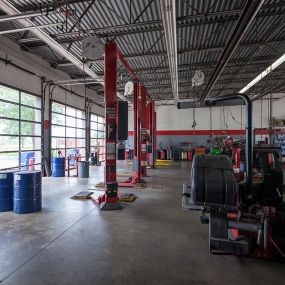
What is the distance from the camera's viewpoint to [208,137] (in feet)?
55.2

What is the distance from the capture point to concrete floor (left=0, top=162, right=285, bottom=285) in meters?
2.23

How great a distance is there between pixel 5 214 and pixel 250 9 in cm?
568

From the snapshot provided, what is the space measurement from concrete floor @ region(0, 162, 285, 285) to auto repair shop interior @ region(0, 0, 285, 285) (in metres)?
0.02

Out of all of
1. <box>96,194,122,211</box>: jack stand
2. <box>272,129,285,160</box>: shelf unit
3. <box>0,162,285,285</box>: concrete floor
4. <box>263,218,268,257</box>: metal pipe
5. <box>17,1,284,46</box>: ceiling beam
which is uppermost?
<box>17,1,284,46</box>: ceiling beam

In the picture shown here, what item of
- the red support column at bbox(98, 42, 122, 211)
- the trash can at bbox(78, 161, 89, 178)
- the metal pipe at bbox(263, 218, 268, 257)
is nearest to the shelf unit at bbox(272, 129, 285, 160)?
the trash can at bbox(78, 161, 89, 178)

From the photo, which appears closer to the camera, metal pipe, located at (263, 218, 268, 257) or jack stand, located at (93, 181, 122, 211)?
metal pipe, located at (263, 218, 268, 257)

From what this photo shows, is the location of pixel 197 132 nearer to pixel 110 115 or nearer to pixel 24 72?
pixel 24 72

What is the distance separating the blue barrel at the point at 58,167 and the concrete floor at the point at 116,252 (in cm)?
431

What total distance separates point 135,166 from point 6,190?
4.14 m

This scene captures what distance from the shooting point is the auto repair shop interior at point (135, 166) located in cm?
234

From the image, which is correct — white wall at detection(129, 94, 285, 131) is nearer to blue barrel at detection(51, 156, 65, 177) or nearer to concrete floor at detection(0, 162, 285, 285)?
blue barrel at detection(51, 156, 65, 177)

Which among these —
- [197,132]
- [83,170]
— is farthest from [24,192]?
[197,132]

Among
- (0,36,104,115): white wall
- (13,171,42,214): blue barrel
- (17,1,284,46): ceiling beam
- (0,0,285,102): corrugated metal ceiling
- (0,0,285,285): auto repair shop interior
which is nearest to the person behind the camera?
(0,0,285,285): auto repair shop interior

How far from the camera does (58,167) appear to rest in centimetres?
867
